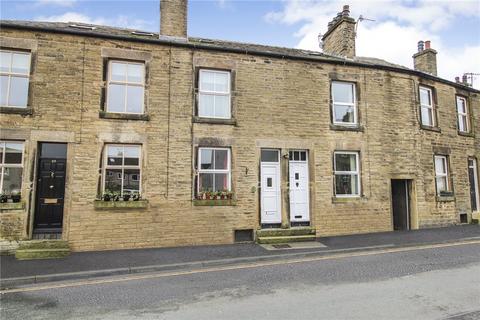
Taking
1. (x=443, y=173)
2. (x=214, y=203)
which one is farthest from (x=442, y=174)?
(x=214, y=203)

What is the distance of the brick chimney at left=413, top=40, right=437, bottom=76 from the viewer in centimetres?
1623

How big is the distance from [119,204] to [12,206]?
2.82 metres

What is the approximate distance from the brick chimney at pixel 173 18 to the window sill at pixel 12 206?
708cm

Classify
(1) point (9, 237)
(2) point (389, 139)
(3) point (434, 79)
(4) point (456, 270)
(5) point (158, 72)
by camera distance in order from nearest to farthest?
(4) point (456, 270) < (1) point (9, 237) < (5) point (158, 72) < (2) point (389, 139) < (3) point (434, 79)

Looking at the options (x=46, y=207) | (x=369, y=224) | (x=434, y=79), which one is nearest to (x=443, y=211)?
(x=369, y=224)

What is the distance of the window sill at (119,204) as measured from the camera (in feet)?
32.0

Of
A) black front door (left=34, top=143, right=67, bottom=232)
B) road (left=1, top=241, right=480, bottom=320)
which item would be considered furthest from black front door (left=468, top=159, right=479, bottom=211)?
black front door (left=34, top=143, right=67, bottom=232)

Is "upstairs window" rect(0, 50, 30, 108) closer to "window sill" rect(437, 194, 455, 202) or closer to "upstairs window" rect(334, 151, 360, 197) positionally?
"upstairs window" rect(334, 151, 360, 197)

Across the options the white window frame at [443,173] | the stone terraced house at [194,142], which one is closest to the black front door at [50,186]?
the stone terraced house at [194,142]

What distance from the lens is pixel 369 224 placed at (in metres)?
12.3

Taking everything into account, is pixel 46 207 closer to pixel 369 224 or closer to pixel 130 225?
pixel 130 225

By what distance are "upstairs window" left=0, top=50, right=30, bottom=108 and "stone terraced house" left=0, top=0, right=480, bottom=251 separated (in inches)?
1.4

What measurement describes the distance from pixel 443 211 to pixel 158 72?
12.6 m

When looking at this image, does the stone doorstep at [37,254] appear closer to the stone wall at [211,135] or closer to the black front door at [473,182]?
the stone wall at [211,135]
